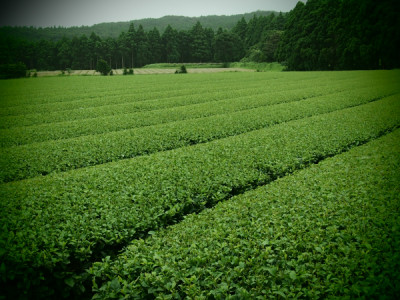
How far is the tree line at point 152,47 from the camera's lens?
305 feet

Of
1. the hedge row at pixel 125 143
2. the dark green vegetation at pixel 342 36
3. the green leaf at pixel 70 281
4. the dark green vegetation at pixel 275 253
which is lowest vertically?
the green leaf at pixel 70 281

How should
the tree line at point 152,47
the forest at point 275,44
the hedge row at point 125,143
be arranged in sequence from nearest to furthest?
the hedge row at point 125,143 → the forest at point 275,44 → the tree line at point 152,47

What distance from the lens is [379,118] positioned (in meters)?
15.3

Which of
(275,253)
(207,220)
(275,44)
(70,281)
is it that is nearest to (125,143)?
(207,220)

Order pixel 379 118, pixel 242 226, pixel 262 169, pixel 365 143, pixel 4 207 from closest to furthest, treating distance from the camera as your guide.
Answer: pixel 242 226 < pixel 4 207 < pixel 262 169 < pixel 365 143 < pixel 379 118

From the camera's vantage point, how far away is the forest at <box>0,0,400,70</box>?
53.4 meters

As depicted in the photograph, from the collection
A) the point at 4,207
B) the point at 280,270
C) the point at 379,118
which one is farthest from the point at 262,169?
the point at 379,118

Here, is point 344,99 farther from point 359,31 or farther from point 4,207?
point 359,31

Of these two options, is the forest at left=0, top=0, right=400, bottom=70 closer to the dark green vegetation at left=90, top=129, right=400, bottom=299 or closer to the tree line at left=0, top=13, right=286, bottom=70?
the tree line at left=0, top=13, right=286, bottom=70

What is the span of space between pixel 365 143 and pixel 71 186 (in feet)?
41.7

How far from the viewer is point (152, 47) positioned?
111 meters

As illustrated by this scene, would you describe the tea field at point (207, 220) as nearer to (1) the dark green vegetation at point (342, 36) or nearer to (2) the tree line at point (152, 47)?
(1) the dark green vegetation at point (342, 36)

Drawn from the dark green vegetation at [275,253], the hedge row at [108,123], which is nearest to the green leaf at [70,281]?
the dark green vegetation at [275,253]

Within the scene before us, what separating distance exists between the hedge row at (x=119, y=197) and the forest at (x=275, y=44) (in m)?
54.8
